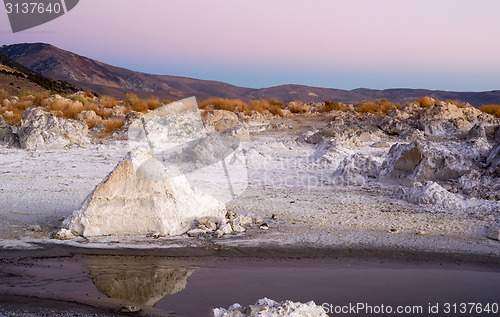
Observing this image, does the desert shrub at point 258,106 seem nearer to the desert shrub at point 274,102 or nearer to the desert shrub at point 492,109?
the desert shrub at point 274,102

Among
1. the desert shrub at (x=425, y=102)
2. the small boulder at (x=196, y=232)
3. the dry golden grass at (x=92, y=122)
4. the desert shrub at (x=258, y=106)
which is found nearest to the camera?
the small boulder at (x=196, y=232)

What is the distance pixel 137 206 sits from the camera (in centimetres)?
501

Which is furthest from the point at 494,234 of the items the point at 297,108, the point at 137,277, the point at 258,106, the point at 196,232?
the point at 297,108

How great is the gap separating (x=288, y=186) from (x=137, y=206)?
3.00 m

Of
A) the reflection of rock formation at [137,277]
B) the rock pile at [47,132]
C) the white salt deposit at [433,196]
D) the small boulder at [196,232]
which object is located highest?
the rock pile at [47,132]

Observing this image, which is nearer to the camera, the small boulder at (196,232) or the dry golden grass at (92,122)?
the small boulder at (196,232)

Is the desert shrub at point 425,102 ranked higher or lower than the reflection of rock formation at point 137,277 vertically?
higher

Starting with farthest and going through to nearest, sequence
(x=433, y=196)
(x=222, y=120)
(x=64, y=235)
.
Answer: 1. (x=222, y=120)
2. (x=433, y=196)
3. (x=64, y=235)

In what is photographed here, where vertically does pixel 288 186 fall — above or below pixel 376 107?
below

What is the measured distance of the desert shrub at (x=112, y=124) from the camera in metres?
12.5

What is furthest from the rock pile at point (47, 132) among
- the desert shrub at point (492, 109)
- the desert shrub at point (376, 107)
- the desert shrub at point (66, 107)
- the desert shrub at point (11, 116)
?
the desert shrub at point (492, 109)

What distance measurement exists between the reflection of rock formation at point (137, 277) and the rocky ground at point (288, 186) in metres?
0.39

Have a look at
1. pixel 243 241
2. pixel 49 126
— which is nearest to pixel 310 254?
pixel 243 241

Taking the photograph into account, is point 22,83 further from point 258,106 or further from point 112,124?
point 112,124
